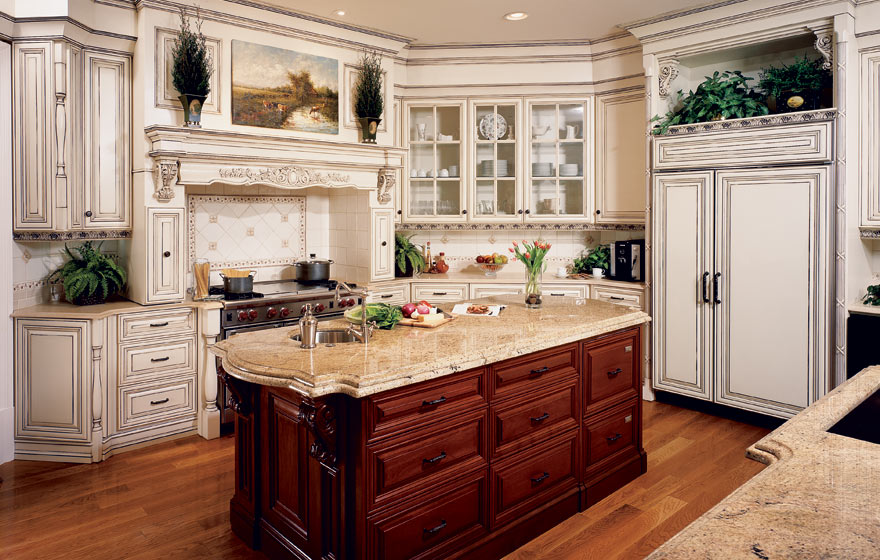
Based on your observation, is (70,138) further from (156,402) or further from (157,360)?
(156,402)

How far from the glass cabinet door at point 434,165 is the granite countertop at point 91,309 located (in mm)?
2173

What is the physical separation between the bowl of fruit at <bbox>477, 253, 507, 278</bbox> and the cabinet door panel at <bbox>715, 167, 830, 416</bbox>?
191 centimetres

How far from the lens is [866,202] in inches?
163

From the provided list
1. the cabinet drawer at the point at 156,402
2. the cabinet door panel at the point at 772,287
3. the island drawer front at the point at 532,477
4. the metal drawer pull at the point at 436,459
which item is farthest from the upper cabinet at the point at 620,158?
the cabinet drawer at the point at 156,402

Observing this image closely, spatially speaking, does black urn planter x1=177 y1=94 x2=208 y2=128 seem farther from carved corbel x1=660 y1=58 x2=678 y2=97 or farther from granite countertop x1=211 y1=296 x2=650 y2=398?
carved corbel x1=660 y1=58 x2=678 y2=97

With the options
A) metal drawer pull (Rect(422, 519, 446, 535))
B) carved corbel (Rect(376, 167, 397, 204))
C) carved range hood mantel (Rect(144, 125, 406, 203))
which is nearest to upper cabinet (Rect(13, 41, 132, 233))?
carved range hood mantel (Rect(144, 125, 406, 203))

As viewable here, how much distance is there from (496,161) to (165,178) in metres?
2.84

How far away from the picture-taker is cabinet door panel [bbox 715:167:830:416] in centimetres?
414

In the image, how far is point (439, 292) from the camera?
18.3ft

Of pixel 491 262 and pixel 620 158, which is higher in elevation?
pixel 620 158

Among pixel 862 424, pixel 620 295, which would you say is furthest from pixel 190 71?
pixel 862 424

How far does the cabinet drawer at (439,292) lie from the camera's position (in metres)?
5.56

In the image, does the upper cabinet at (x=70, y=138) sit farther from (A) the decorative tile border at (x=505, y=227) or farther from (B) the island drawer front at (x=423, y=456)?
(B) the island drawer front at (x=423, y=456)

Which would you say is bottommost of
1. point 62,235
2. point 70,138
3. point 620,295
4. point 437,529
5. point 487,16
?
point 437,529
